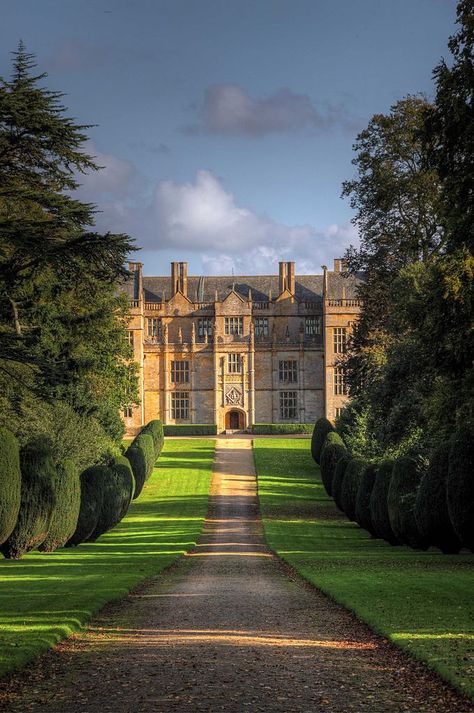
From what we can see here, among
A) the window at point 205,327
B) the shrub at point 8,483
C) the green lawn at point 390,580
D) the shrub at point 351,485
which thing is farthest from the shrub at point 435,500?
the window at point 205,327

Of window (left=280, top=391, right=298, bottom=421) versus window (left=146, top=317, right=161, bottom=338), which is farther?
window (left=146, top=317, right=161, bottom=338)

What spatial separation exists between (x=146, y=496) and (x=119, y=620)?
94.9 feet

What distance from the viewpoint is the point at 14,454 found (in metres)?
18.9

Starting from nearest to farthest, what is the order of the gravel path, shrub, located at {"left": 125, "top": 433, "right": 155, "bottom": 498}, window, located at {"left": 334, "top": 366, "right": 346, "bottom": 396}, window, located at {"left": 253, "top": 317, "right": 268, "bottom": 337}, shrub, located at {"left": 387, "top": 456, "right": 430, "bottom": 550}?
1. the gravel path
2. shrub, located at {"left": 387, "top": 456, "right": 430, "bottom": 550}
3. shrub, located at {"left": 125, "top": 433, "right": 155, "bottom": 498}
4. window, located at {"left": 334, "top": 366, "right": 346, "bottom": 396}
5. window, located at {"left": 253, "top": 317, "right": 268, "bottom": 337}

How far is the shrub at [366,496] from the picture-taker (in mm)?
27672

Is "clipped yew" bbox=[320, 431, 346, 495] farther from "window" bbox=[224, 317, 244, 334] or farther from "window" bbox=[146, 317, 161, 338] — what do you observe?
"window" bbox=[146, 317, 161, 338]

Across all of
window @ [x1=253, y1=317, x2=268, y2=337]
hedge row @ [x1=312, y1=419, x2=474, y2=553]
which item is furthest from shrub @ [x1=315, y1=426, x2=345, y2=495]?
window @ [x1=253, y1=317, x2=268, y2=337]

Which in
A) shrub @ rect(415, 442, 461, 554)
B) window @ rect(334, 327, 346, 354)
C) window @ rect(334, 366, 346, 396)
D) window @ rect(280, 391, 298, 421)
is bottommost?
shrub @ rect(415, 442, 461, 554)

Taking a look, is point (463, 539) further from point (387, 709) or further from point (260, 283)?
point (260, 283)

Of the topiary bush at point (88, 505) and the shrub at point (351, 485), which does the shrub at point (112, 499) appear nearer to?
the topiary bush at point (88, 505)

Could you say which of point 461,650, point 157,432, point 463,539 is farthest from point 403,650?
point 157,432

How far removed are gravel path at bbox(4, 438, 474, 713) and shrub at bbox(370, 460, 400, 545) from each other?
9832 millimetres

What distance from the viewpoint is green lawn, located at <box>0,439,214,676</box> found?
1057cm

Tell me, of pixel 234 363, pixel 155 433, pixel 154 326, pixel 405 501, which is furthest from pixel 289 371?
pixel 405 501
